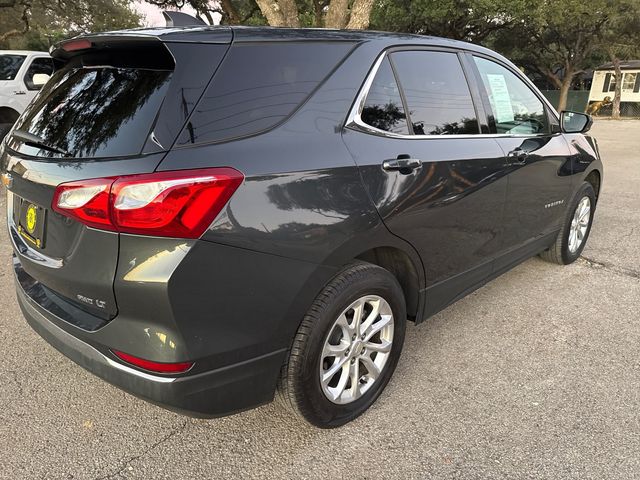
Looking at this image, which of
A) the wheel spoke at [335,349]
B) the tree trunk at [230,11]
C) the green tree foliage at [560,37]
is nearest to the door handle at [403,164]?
the wheel spoke at [335,349]

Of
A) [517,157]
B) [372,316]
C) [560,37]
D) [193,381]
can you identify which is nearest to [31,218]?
[193,381]

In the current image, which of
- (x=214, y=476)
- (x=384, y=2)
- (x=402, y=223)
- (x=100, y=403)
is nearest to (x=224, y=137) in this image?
(x=402, y=223)

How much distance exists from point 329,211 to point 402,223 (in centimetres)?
51

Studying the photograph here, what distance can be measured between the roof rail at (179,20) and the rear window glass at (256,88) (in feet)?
1.52

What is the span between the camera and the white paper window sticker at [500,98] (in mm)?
3197

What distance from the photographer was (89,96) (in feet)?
6.79

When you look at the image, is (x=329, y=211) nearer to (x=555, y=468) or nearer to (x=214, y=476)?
(x=214, y=476)

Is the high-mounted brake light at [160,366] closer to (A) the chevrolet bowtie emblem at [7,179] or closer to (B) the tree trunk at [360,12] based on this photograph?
(A) the chevrolet bowtie emblem at [7,179]

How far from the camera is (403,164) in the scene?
7.70 ft

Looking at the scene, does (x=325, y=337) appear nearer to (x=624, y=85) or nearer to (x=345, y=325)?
(x=345, y=325)

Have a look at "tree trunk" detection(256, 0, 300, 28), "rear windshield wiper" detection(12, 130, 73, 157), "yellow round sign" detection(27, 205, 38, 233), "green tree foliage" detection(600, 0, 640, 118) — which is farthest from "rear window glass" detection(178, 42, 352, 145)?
"green tree foliage" detection(600, 0, 640, 118)

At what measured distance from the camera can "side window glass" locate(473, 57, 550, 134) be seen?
10.4ft

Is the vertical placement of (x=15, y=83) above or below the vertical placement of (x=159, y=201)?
below

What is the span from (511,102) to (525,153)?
39 centimetres
